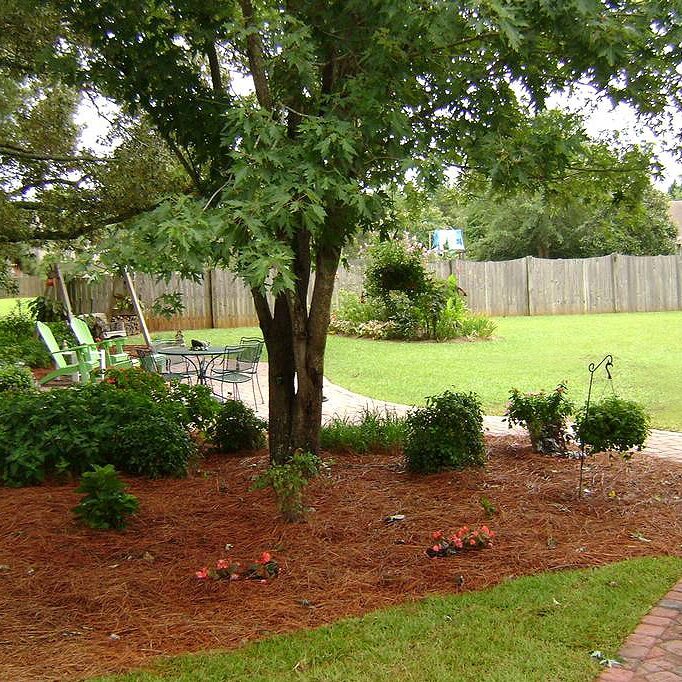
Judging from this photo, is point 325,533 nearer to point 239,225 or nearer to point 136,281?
point 239,225

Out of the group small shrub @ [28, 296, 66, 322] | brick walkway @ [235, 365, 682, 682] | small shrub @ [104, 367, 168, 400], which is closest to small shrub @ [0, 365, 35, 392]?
small shrub @ [104, 367, 168, 400]

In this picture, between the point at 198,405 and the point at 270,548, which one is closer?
the point at 270,548

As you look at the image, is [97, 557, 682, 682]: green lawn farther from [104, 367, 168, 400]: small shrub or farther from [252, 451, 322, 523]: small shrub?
[104, 367, 168, 400]: small shrub

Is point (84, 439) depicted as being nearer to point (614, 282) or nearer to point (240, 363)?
point (240, 363)

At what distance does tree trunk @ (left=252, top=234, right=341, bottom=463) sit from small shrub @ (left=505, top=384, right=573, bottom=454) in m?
1.82

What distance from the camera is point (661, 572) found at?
3871mm

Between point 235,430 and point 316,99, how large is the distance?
3254 mm

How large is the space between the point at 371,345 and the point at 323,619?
42.1ft

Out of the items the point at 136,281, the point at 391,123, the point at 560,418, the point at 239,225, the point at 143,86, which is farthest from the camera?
the point at 136,281

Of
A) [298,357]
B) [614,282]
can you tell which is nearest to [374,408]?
[298,357]

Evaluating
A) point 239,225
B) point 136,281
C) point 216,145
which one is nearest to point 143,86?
point 216,145

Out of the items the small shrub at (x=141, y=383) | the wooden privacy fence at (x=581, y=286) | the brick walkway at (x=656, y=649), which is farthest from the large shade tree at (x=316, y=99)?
the wooden privacy fence at (x=581, y=286)

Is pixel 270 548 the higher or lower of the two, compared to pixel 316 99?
lower

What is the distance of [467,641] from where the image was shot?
3121mm
